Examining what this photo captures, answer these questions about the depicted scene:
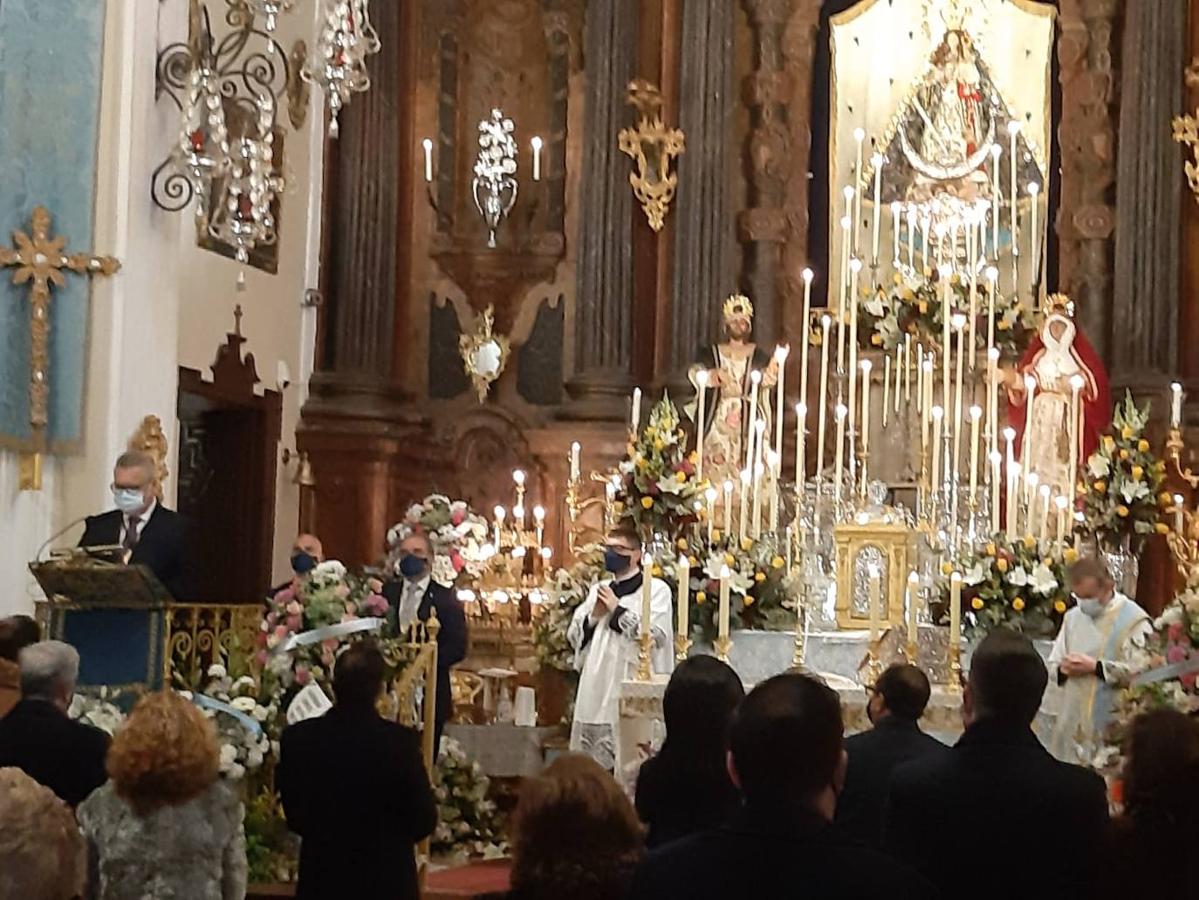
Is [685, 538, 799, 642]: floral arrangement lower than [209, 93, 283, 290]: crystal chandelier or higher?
lower

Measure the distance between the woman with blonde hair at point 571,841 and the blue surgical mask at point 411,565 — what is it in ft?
23.2

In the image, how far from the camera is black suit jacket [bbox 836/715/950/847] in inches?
242

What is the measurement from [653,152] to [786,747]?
42.7ft

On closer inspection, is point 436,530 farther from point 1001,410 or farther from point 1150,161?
point 1150,161

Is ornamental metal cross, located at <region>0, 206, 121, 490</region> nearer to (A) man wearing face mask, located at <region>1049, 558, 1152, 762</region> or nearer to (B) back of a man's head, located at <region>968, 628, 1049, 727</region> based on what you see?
(A) man wearing face mask, located at <region>1049, 558, 1152, 762</region>

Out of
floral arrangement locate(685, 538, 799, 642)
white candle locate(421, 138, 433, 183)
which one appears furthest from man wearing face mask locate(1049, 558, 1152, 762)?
white candle locate(421, 138, 433, 183)

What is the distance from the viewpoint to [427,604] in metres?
11.4

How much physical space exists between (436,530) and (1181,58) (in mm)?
7111

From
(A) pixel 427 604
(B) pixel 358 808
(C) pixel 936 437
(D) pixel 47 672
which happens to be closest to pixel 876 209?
(C) pixel 936 437

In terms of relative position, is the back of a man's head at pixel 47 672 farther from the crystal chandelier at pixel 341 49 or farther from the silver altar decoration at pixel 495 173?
the silver altar decoration at pixel 495 173

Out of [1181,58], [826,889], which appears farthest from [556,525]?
[826,889]

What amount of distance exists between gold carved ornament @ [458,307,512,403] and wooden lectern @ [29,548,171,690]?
317 inches

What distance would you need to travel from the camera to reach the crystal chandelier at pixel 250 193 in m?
13.2

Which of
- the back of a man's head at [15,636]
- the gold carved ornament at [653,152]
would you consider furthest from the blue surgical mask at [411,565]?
the gold carved ornament at [653,152]
